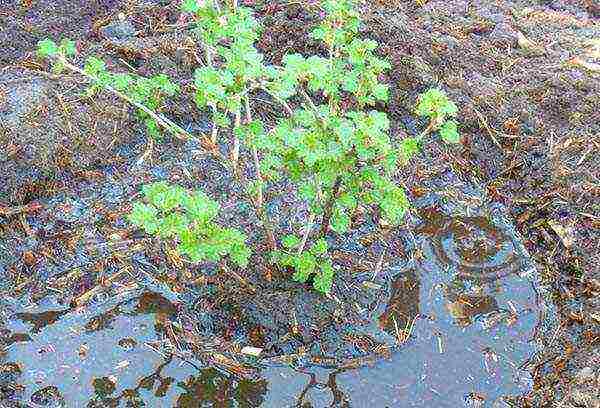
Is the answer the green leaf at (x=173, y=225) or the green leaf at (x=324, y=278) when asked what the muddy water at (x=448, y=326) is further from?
the green leaf at (x=173, y=225)

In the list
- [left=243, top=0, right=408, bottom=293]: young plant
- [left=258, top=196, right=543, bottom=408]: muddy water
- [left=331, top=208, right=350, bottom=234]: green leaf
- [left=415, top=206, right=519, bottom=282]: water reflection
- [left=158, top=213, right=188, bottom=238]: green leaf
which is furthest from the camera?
[left=415, top=206, right=519, bottom=282]: water reflection

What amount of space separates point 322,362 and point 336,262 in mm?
523

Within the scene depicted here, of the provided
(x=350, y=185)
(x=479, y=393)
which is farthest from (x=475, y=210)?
(x=350, y=185)

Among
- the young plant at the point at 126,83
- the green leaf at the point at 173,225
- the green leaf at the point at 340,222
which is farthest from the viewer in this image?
the green leaf at the point at 340,222

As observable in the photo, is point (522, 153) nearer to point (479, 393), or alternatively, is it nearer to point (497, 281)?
point (497, 281)

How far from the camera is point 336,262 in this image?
326cm

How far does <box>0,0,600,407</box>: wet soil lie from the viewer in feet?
9.38

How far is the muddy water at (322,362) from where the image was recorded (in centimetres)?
280

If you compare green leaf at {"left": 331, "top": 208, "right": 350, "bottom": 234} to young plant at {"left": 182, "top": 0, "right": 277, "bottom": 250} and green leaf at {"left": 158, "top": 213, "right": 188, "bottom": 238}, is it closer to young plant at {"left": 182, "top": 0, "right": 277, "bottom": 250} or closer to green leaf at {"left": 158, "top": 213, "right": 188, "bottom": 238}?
young plant at {"left": 182, "top": 0, "right": 277, "bottom": 250}

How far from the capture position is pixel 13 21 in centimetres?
468

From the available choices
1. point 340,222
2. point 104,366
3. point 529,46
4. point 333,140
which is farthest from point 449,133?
point 529,46

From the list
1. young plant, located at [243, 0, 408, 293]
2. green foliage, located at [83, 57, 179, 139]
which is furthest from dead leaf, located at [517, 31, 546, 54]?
green foliage, located at [83, 57, 179, 139]

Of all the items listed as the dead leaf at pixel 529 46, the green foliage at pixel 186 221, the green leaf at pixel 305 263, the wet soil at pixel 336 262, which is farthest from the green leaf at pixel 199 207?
the dead leaf at pixel 529 46

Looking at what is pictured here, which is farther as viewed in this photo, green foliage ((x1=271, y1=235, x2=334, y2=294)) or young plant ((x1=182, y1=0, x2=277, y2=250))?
green foliage ((x1=271, y1=235, x2=334, y2=294))
